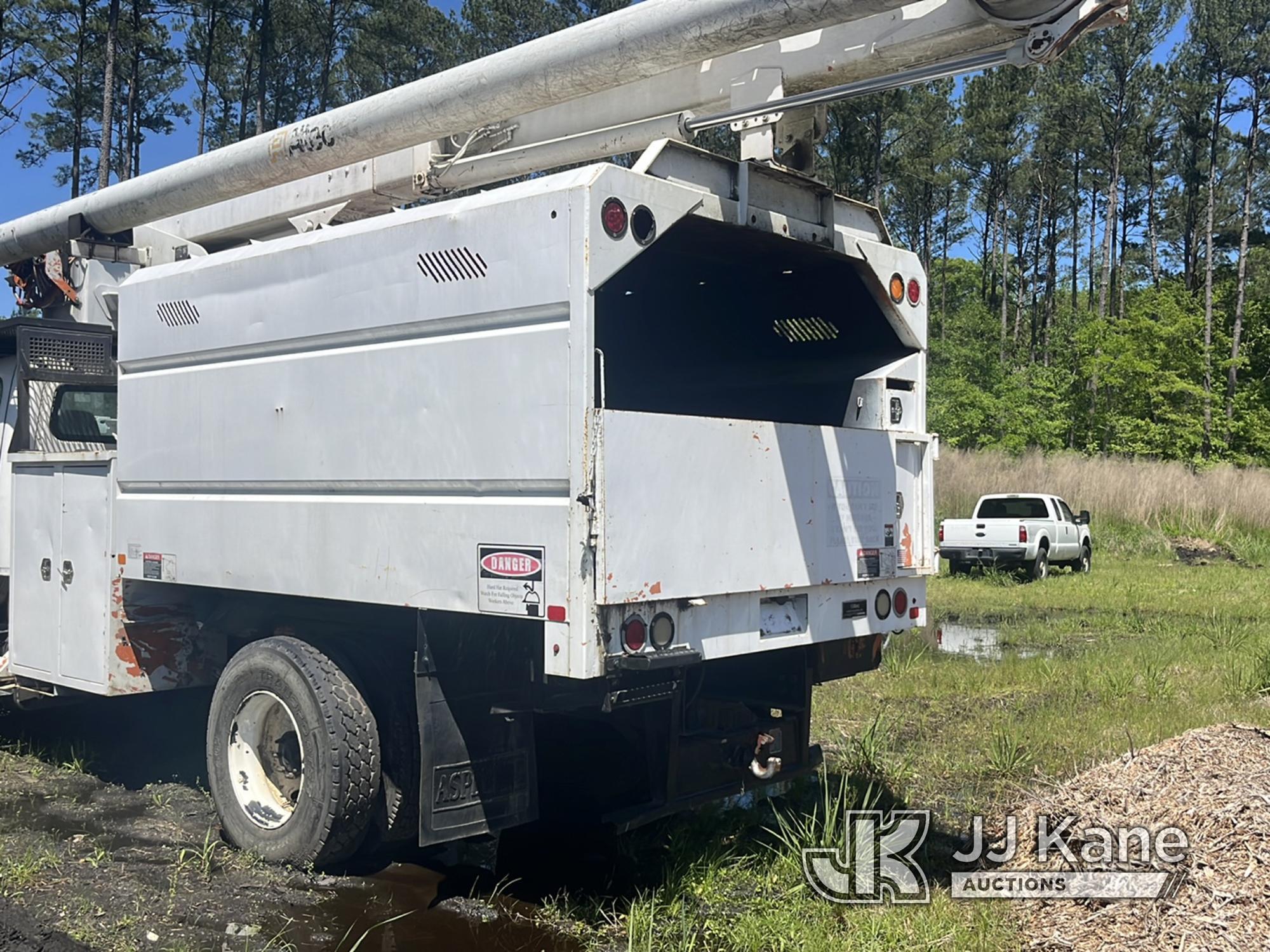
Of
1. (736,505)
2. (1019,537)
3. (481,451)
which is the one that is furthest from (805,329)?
(1019,537)

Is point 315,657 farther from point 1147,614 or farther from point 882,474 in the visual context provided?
point 1147,614

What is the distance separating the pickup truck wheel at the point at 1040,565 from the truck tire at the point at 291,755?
16.3 meters

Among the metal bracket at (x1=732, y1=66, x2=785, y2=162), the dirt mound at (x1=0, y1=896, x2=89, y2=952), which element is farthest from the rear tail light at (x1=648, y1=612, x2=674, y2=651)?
the dirt mound at (x1=0, y1=896, x2=89, y2=952)

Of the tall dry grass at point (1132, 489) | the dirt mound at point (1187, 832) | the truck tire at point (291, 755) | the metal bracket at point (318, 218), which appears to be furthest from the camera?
the tall dry grass at point (1132, 489)

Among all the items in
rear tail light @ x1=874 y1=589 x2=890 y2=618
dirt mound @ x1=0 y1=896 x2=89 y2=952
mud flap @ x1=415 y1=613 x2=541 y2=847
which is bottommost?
dirt mound @ x1=0 y1=896 x2=89 y2=952

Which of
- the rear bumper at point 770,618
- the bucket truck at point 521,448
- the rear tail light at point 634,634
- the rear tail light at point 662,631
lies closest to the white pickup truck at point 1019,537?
the bucket truck at point 521,448

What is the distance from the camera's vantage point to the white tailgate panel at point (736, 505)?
419cm

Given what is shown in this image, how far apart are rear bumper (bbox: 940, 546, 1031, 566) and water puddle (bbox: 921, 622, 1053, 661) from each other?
5.90 metres

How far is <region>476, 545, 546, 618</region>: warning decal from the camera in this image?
13.8 feet

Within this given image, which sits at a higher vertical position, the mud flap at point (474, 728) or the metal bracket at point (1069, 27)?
the metal bracket at point (1069, 27)

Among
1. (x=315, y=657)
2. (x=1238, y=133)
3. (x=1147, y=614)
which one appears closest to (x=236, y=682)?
(x=315, y=657)

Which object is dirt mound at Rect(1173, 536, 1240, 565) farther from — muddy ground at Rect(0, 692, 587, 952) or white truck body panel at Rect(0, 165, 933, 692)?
muddy ground at Rect(0, 692, 587, 952)

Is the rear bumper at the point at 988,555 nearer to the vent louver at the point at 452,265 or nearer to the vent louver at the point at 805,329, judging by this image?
the vent louver at the point at 805,329

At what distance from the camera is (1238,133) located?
137ft
